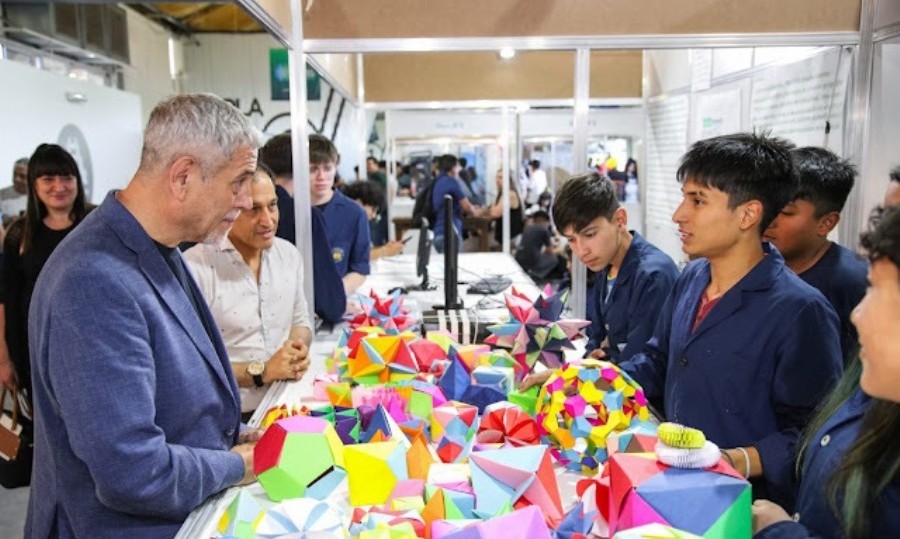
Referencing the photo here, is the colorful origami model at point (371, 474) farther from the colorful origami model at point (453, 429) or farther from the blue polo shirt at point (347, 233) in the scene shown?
the blue polo shirt at point (347, 233)

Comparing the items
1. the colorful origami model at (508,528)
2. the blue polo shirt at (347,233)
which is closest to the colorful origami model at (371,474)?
the colorful origami model at (508,528)

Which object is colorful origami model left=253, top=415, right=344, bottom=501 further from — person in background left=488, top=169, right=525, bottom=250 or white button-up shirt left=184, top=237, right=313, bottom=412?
person in background left=488, top=169, right=525, bottom=250

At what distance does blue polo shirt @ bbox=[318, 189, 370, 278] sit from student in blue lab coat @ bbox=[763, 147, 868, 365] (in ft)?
6.64

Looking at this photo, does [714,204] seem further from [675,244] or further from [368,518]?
[675,244]

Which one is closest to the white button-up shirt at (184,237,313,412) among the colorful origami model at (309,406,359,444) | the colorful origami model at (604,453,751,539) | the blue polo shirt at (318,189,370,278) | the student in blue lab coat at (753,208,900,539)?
the colorful origami model at (309,406,359,444)

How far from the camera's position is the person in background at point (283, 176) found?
3084mm

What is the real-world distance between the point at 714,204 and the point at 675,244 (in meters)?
3.22

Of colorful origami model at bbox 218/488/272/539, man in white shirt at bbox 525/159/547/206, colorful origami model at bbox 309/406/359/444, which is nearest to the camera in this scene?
colorful origami model at bbox 218/488/272/539

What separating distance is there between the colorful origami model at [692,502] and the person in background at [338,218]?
2.51m

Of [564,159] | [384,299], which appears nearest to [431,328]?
[384,299]

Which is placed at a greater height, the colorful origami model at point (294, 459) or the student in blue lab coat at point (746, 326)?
the student in blue lab coat at point (746, 326)

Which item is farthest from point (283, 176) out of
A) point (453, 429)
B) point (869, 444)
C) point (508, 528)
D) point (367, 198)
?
point (869, 444)

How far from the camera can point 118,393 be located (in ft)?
3.91

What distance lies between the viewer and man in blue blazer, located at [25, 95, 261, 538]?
3.91ft
